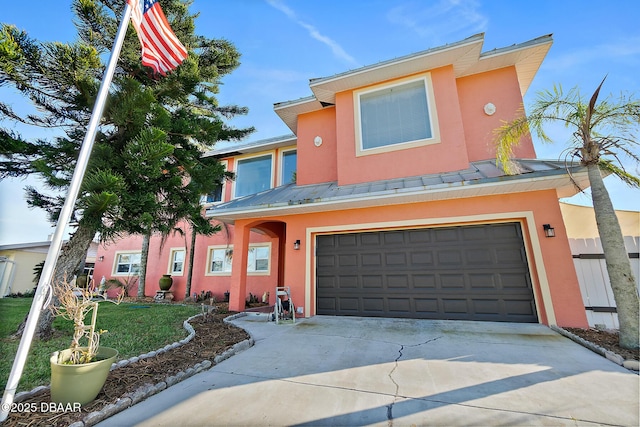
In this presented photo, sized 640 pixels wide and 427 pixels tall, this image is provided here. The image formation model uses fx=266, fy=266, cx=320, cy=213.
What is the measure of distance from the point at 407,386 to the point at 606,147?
5.43m

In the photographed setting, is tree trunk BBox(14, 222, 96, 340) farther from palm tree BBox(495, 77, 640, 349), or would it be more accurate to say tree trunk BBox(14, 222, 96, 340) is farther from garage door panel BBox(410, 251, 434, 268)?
palm tree BBox(495, 77, 640, 349)

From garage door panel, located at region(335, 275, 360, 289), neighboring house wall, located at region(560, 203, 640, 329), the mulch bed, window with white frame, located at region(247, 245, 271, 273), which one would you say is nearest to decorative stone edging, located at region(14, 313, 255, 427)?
garage door panel, located at region(335, 275, 360, 289)

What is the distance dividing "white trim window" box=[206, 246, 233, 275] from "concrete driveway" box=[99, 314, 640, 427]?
766cm

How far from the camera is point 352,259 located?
24.2 feet

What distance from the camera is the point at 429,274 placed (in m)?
6.58

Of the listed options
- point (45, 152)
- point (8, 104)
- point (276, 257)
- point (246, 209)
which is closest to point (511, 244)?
point (246, 209)

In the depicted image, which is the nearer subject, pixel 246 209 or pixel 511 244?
pixel 511 244

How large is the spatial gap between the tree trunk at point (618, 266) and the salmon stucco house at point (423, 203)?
33.6 inches

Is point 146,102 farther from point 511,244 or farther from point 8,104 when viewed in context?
point 511,244

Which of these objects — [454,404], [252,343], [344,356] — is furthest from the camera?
[252,343]

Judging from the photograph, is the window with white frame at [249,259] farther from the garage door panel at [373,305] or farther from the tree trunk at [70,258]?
the tree trunk at [70,258]

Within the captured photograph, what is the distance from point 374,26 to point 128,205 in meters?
8.01

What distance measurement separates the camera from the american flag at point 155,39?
15.2ft

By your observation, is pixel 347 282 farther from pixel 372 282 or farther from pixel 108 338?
pixel 108 338
